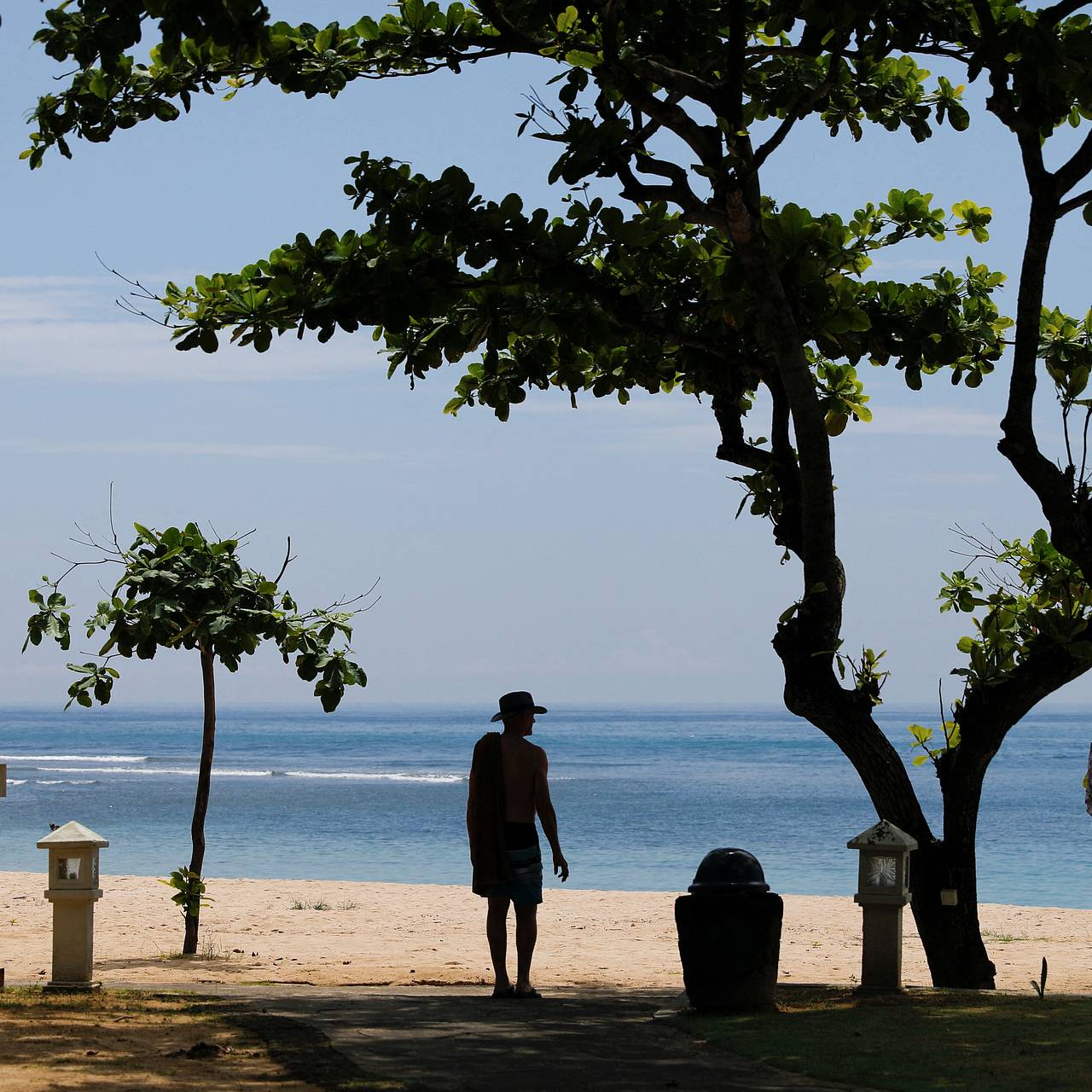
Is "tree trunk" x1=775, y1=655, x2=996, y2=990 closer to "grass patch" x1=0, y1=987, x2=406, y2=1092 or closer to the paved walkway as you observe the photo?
the paved walkway

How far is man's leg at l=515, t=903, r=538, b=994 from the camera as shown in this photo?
26.2 feet

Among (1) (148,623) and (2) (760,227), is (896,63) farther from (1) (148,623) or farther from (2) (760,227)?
(1) (148,623)

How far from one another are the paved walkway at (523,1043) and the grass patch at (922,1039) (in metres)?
0.20

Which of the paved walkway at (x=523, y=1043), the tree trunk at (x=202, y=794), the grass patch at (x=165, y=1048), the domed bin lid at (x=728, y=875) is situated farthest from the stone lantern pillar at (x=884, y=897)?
the tree trunk at (x=202, y=794)

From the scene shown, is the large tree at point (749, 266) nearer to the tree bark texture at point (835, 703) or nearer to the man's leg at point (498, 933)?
the tree bark texture at point (835, 703)

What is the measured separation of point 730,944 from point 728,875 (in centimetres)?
35

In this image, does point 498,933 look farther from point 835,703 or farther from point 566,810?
point 566,810

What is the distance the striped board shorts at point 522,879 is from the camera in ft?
25.9

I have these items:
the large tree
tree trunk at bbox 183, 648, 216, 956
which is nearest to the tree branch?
the large tree

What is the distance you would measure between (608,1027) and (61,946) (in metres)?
3.47

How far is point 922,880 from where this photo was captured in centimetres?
977

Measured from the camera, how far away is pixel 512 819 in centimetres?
792

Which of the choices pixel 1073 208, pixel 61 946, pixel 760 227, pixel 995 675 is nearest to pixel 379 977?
pixel 61 946

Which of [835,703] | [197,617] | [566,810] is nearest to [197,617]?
[197,617]
